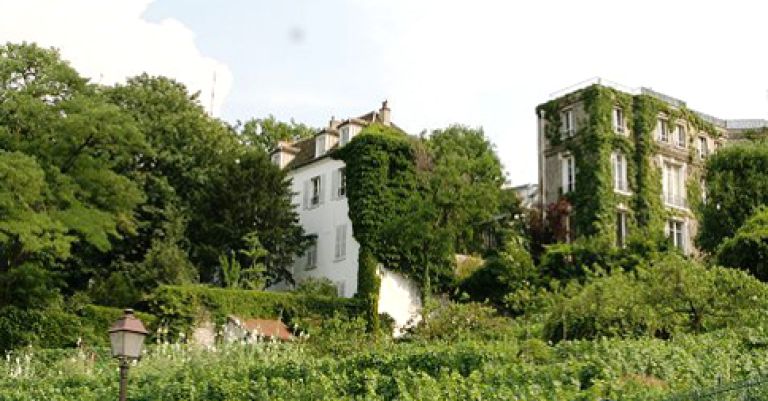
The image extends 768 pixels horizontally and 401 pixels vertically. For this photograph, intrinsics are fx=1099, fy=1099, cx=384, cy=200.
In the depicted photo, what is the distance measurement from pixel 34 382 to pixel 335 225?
81.3ft

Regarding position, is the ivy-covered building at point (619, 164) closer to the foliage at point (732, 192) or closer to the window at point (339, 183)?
the foliage at point (732, 192)

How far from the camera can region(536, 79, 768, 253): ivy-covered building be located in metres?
41.1

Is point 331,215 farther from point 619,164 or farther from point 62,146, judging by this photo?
point 62,146

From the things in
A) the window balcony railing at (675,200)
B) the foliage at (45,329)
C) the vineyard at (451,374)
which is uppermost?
the window balcony railing at (675,200)

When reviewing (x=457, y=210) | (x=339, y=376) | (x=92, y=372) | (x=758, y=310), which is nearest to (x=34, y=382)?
(x=92, y=372)

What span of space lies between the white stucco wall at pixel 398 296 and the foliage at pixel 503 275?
2076mm

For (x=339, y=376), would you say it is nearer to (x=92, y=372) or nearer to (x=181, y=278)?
(x=92, y=372)

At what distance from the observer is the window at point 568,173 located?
42.3m

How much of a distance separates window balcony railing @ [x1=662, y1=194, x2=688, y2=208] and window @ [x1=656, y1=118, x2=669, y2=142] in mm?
2285

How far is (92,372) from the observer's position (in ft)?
66.6

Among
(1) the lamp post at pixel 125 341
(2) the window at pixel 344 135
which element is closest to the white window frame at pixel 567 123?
(2) the window at pixel 344 135

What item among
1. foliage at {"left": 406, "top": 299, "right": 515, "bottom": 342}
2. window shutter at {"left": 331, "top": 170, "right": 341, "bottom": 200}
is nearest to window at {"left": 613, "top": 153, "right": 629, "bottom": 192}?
window shutter at {"left": 331, "top": 170, "right": 341, "bottom": 200}

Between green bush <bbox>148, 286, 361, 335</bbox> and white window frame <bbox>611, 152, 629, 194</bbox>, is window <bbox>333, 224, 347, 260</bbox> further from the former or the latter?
white window frame <bbox>611, 152, 629, 194</bbox>

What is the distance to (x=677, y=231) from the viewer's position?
4384cm
